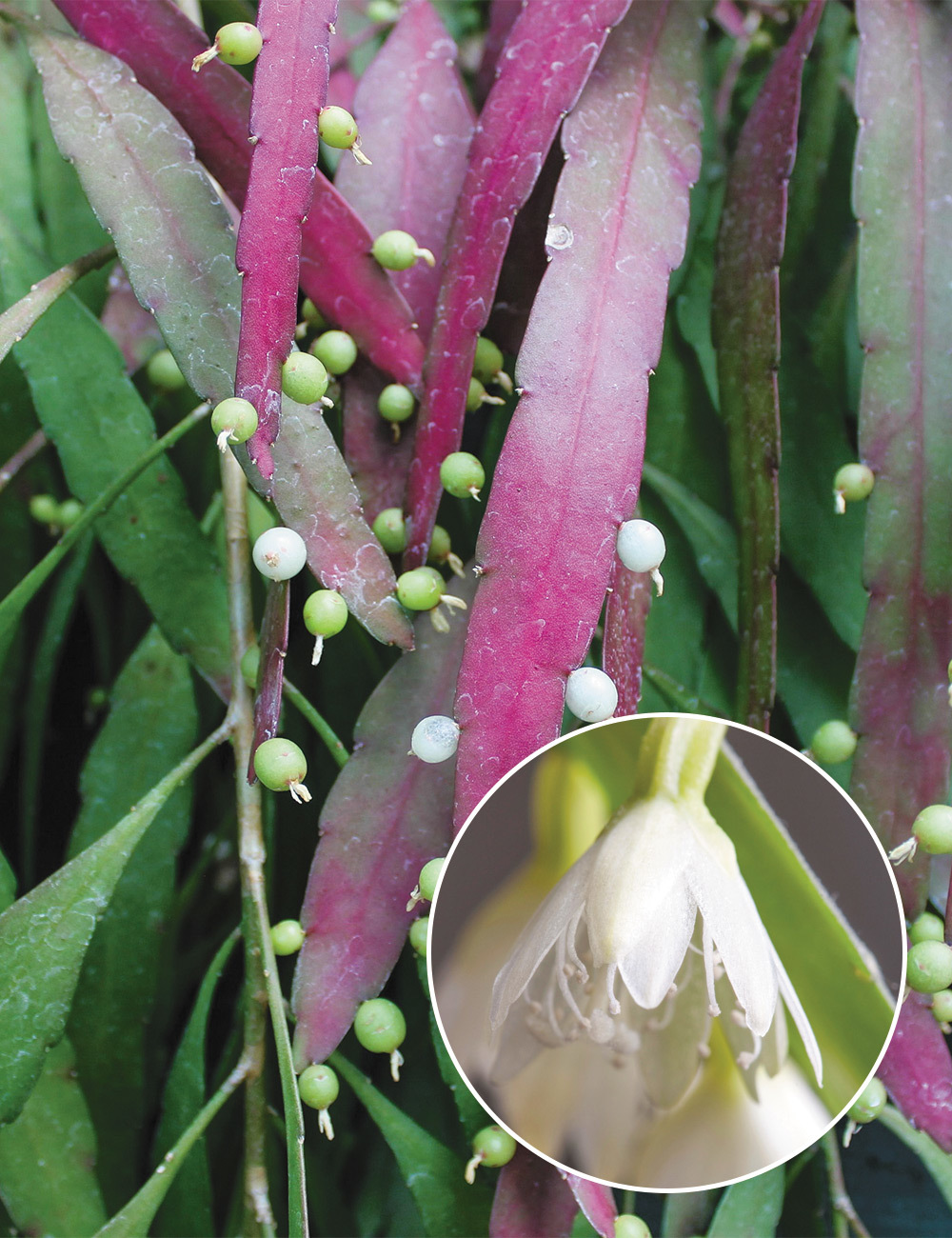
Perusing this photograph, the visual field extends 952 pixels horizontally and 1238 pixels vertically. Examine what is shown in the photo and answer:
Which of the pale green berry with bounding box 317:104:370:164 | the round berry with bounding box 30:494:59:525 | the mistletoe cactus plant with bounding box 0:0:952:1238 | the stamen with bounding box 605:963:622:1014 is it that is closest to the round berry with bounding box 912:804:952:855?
the mistletoe cactus plant with bounding box 0:0:952:1238

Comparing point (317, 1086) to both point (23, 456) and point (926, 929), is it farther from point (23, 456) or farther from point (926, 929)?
point (23, 456)

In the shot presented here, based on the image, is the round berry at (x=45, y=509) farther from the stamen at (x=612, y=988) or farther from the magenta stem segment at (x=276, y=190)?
the stamen at (x=612, y=988)

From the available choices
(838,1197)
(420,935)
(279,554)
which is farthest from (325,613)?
(838,1197)

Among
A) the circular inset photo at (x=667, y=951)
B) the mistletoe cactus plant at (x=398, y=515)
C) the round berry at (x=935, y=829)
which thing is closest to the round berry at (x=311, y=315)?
the mistletoe cactus plant at (x=398, y=515)

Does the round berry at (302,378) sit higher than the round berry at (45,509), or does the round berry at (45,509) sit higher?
the round berry at (302,378)

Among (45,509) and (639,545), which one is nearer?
(639,545)

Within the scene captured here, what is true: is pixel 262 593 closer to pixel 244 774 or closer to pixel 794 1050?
pixel 244 774

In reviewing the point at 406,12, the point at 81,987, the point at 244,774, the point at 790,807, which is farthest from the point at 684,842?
the point at 406,12
